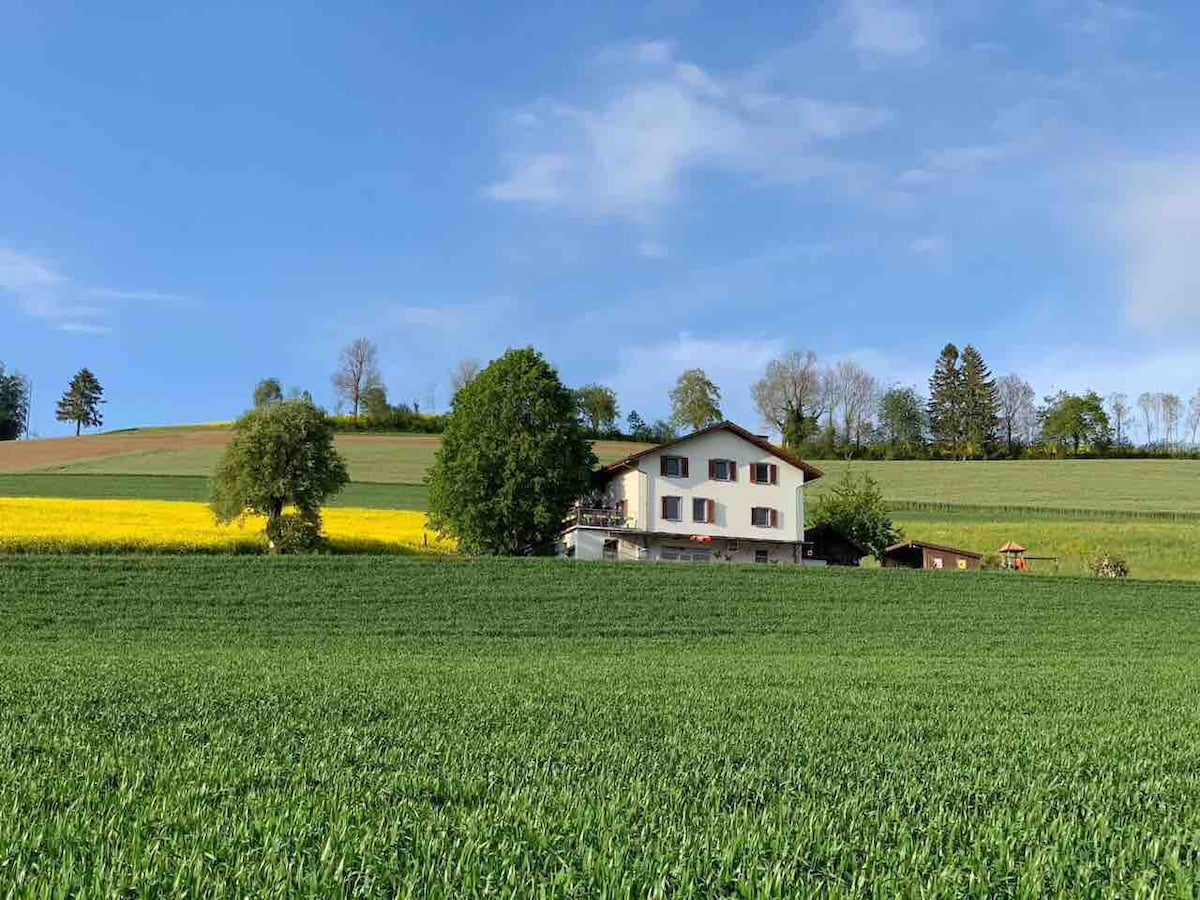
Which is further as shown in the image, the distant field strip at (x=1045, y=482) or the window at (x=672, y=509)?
the distant field strip at (x=1045, y=482)

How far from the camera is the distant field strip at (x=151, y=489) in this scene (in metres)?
71.1

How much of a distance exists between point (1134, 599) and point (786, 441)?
77.4m

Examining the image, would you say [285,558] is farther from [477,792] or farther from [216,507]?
[477,792]

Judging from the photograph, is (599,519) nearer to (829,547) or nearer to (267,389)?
(829,547)

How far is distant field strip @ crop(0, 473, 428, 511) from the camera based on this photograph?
71.1 metres

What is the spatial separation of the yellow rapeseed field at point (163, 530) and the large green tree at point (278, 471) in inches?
51.4

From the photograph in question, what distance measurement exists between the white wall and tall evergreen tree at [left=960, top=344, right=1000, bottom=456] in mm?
74192

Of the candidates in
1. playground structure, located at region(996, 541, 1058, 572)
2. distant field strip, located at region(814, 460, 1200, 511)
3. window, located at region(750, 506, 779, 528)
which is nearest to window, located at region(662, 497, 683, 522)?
window, located at region(750, 506, 779, 528)

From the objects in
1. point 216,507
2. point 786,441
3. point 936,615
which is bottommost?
point 936,615

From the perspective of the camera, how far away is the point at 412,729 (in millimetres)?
10688

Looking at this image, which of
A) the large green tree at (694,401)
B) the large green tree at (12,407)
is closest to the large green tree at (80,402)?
the large green tree at (12,407)

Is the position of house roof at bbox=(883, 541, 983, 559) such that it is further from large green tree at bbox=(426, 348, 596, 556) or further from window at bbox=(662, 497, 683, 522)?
large green tree at bbox=(426, 348, 596, 556)

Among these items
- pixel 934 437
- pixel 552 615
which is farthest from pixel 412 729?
pixel 934 437

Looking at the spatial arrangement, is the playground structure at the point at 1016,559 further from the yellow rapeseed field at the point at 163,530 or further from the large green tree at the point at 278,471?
the large green tree at the point at 278,471
